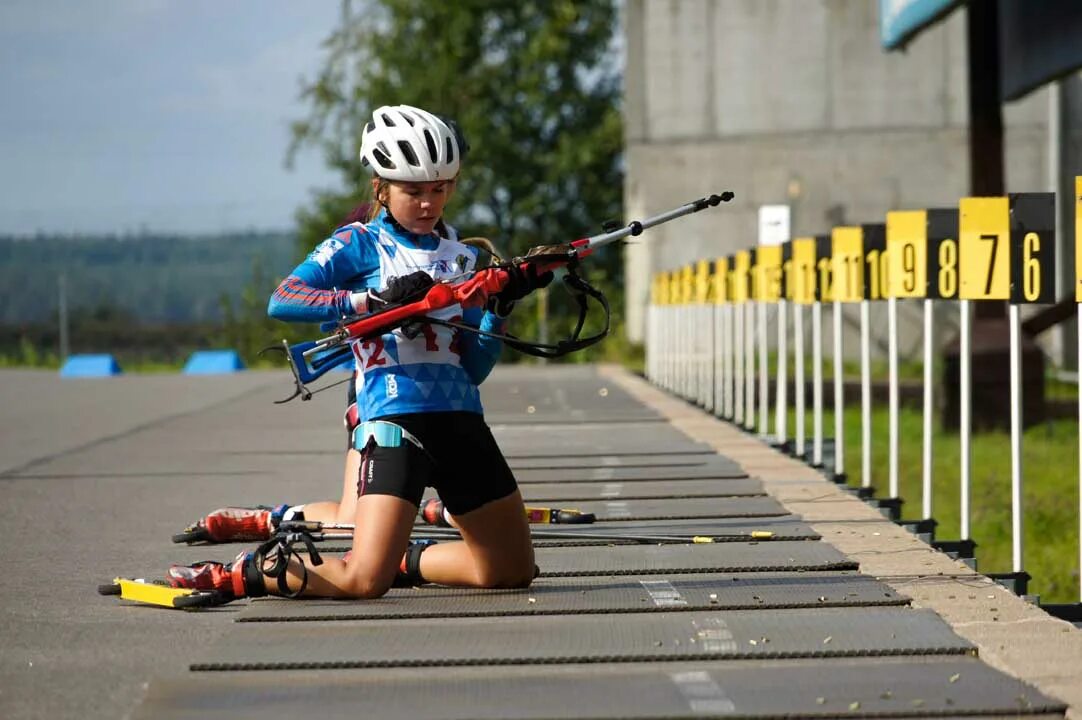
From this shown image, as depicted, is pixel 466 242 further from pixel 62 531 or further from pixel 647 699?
pixel 62 531

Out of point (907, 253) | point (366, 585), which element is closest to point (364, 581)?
point (366, 585)

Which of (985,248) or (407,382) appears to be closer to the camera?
(407,382)

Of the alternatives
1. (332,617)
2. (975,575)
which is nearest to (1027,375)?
(975,575)

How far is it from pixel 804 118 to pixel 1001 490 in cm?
2041

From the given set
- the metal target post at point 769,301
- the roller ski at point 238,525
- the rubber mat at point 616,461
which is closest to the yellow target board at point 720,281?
the metal target post at point 769,301

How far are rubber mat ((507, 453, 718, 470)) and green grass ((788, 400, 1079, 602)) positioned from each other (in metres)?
1.96

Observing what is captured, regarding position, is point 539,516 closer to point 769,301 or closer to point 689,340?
point 769,301

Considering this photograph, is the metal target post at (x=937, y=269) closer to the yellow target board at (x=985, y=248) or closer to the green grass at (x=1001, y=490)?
the yellow target board at (x=985, y=248)

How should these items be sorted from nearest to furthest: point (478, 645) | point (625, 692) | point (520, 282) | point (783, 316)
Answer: point (625, 692), point (478, 645), point (520, 282), point (783, 316)

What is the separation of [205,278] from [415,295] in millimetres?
51129

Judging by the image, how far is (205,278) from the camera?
5762 cm

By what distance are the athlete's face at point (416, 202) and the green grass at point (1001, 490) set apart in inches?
218

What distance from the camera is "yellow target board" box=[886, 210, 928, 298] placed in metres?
11.1

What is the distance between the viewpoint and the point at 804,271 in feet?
48.6
